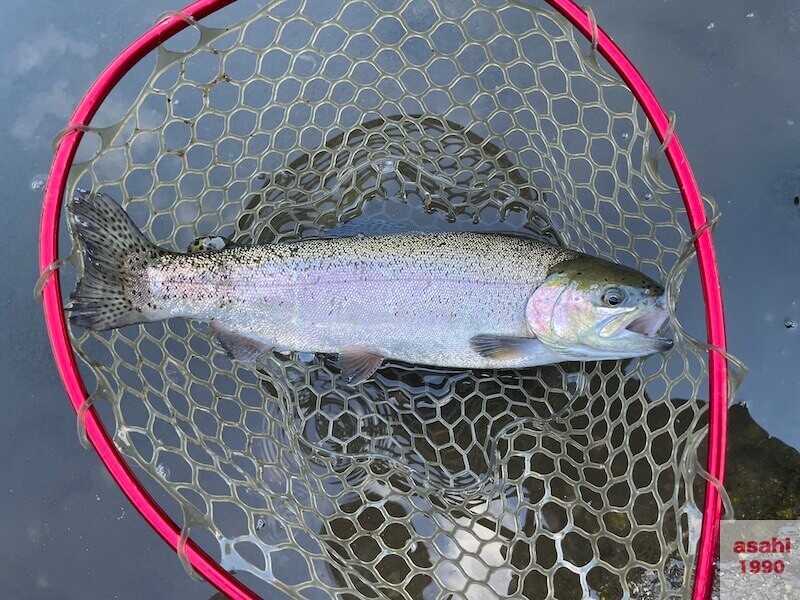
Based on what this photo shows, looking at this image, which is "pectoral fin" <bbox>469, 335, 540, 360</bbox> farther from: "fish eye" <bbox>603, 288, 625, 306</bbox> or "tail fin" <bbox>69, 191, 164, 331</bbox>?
"tail fin" <bbox>69, 191, 164, 331</bbox>

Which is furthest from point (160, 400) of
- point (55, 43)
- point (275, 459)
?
point (55, 43)

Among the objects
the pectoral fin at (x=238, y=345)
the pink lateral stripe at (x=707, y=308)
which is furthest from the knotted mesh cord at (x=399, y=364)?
the pink lateral stripe at (x=707, y=308)

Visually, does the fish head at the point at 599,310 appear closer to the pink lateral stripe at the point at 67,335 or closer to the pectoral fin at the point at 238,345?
the pectoral fin at the point at 238,345

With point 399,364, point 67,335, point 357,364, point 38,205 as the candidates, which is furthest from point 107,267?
point 399,364

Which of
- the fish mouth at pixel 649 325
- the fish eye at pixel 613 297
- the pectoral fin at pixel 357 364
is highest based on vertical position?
the fish eye at pixel 613 297

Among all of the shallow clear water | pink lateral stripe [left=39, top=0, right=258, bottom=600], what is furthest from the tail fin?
the shallow clear water

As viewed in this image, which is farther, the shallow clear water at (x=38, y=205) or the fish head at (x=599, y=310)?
the shallow clear water at (x=38, y=205)
